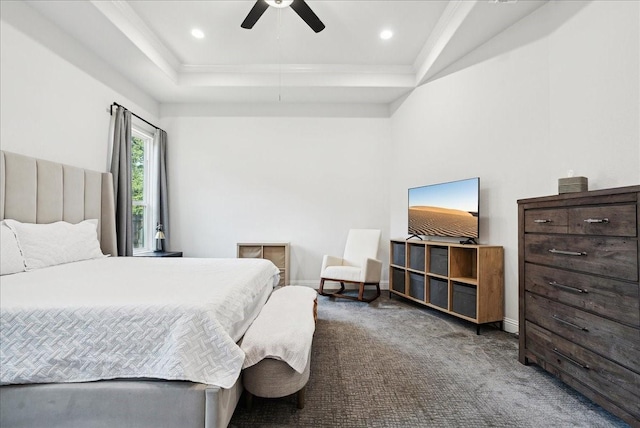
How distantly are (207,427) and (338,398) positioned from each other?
2.52 ft

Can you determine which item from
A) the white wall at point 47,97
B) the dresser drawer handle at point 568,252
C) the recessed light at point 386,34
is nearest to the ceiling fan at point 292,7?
the recessed light at point 386,34

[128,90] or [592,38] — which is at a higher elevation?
[128,90]

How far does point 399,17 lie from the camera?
289 cm

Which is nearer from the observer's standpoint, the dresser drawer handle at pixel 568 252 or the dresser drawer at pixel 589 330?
the dresser drawer at pixel 589 330

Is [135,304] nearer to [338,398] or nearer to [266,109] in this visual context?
[338,398]

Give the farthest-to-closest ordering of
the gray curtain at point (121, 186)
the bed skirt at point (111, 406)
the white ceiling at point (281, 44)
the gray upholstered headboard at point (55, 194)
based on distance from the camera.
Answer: the gray curtain at point (121, 186) < the white ceiling at point (281, 44) < the gray upholstered headboard at point (55, 194) < the bed skirt at point (111, 406)

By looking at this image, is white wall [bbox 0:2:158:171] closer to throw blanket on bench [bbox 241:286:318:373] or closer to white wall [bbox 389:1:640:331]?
throw blanket on bench [bbox 241:286:318:373]

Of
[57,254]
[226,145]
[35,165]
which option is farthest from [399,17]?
[57,254]

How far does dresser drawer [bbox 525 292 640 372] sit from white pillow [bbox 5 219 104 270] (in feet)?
11.2

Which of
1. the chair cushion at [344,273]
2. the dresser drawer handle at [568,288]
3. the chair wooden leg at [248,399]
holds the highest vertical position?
the dresser drawer handle at [568,288]

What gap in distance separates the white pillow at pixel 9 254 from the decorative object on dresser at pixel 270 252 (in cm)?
233

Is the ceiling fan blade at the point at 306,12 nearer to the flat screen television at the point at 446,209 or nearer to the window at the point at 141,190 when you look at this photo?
the flat screen television at the point at 446,209

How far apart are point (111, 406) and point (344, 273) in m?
2.70

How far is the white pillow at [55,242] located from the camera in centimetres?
199
